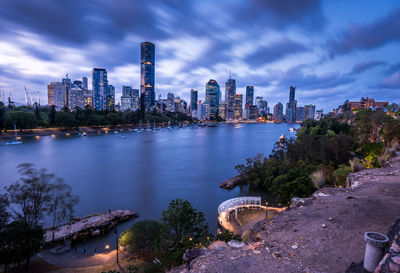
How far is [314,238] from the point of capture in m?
6.09

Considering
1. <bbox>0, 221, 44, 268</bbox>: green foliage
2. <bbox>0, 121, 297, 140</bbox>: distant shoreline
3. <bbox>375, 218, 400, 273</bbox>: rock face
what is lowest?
<bbox>0, 221, 44, 268</bbox>: green foliage

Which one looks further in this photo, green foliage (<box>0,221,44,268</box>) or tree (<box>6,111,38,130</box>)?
tree (<box>6,111,38,130</box>)

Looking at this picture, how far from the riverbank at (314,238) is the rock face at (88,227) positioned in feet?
41.4

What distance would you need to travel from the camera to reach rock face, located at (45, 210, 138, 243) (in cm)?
1486

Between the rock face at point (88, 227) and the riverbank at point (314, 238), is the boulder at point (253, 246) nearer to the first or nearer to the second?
the riverbank at point (314, 238)

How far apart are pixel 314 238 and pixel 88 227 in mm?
15665

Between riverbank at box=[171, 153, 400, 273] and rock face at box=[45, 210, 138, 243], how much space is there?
12.6 metres

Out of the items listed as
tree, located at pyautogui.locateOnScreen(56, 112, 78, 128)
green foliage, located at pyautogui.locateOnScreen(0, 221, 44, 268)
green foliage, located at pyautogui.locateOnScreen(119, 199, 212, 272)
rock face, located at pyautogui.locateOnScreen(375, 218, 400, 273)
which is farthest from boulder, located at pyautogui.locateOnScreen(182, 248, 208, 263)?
tree, located at pyautogui.locateOnScreen(56, 112, 78, 128)

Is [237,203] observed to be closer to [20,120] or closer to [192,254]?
[192,254]

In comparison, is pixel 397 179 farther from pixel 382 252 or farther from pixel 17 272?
pixel 17 272

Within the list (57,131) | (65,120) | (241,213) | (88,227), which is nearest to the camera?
(88,227)

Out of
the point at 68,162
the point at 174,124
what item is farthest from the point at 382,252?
the point at 174,124

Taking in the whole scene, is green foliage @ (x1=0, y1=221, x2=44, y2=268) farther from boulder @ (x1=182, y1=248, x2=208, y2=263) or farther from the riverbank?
boulder @ (x1=182, y1=248, x2=208, y2=263)

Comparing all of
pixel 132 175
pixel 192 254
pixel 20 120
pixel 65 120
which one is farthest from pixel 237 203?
pixel 65 120
